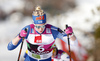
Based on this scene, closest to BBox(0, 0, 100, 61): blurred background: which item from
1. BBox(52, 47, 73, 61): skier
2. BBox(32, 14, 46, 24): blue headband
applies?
BBox(52, 47, 73, 61): skier

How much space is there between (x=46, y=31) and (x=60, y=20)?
215cm

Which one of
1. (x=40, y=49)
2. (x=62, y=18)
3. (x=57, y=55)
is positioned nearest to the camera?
(x=40, y=49)

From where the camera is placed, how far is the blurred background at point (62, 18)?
3.54 m

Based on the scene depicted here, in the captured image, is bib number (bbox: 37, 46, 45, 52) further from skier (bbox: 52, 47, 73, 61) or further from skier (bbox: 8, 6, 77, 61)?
skier (bbox: 52, 47, 73, 61)

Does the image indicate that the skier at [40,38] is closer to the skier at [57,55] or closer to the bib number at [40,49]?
the bib number at [40,49]

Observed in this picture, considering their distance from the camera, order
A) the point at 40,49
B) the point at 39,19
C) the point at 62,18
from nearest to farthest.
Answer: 1. the point at 39,19
2. the point at 40,49
3. the point at 62,18

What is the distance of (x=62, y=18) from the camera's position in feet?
13.1

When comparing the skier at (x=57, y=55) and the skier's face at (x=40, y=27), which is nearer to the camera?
the skier's face at (x=40, y=27)

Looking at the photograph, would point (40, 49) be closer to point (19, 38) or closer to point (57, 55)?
point (19, 38)

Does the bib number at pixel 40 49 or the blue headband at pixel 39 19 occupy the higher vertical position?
the blue headband at pixel 39 19

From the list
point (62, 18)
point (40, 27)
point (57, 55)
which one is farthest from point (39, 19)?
point (62, 18)

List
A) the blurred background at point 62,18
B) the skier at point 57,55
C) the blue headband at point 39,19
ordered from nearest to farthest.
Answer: the blue headband at point 39,19 < the skier at point 57,55 < the blurred background at point 62,18

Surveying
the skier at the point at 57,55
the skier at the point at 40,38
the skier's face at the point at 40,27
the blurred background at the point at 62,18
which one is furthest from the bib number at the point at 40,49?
the blurred background at the point at 62,18

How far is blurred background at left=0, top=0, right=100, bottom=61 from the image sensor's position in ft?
11.6
